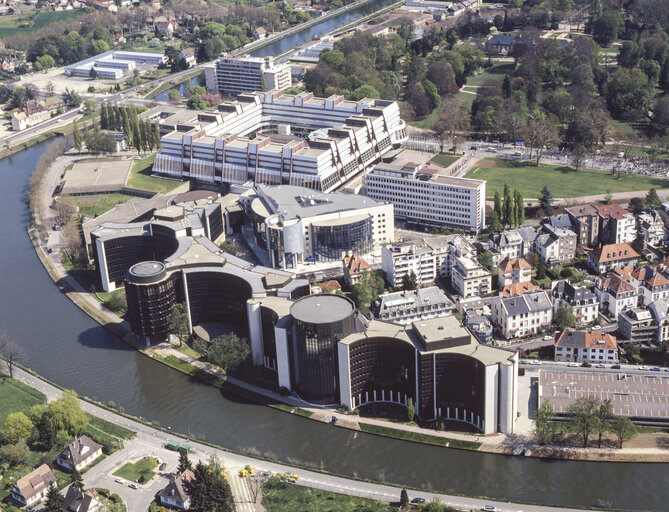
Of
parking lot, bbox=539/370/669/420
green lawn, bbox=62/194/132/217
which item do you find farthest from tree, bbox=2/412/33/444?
green lawn, bbox=62/194/132/217

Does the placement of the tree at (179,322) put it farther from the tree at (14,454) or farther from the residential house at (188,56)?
the residential house at (188,56)

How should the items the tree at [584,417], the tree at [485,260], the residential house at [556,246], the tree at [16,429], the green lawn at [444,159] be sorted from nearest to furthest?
the tree at [584,417], the tree at [16,429], the tree at [485,260], the residential house at [556,246], the green lawn at [444,159]

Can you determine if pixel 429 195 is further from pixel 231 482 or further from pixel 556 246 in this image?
pixel 231 482

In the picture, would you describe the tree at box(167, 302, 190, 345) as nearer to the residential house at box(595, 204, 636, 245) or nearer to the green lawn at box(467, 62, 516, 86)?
the residential house at box(595, 204, 636, 245)

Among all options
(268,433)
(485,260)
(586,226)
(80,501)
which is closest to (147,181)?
(485,260)

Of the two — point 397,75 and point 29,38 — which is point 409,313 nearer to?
point 397,75

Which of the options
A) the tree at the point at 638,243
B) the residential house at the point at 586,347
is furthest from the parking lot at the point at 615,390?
the tree at the point at 638,243

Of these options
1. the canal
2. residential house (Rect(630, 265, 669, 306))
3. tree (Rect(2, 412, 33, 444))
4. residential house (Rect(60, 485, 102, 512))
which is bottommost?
the canal
